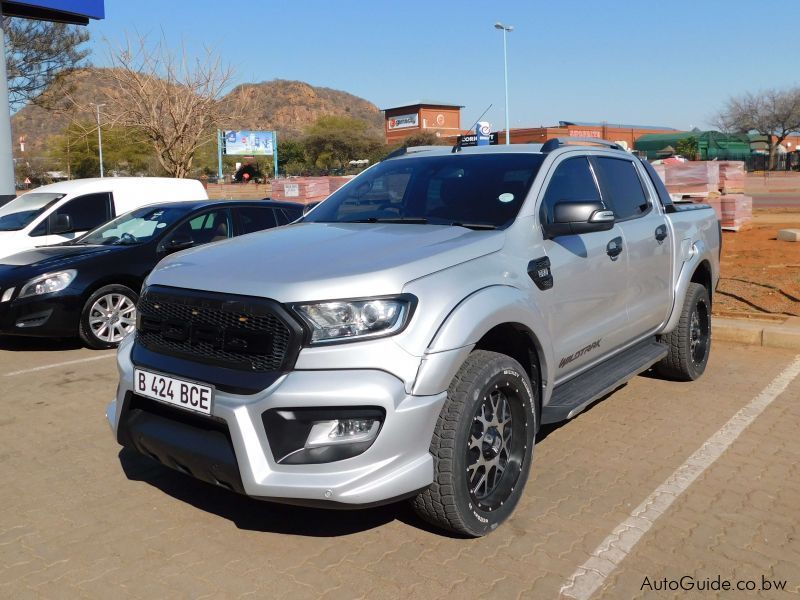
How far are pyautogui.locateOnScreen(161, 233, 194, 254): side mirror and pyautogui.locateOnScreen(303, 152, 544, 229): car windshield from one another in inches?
137

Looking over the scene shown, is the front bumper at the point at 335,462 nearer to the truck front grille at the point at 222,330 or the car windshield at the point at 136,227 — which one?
the truck front grille at the point at 222,330

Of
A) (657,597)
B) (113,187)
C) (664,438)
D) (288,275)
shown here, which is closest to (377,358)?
(288,275)

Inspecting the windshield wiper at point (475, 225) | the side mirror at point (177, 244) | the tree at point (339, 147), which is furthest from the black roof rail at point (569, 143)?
the tree at point (339, 147)

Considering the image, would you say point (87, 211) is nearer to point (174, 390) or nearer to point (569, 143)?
point (569, 143)

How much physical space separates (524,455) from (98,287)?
17.6 ft

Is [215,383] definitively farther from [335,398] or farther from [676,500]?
[676,500]

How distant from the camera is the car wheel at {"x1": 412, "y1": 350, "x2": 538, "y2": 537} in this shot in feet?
10.8

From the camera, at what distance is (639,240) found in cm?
523

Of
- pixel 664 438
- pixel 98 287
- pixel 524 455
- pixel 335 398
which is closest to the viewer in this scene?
pixel 335 398

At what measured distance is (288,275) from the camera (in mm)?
3332

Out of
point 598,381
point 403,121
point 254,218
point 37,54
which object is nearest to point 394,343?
point 598,381

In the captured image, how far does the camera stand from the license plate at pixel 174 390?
3.30 m

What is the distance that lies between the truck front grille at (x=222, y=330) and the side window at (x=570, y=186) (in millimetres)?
1801

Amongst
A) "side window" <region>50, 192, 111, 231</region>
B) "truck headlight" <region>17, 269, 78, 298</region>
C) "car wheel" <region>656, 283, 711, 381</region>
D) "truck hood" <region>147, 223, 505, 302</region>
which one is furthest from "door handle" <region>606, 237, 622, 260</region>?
"side window" <region>50, 192, 111, 231</region>
